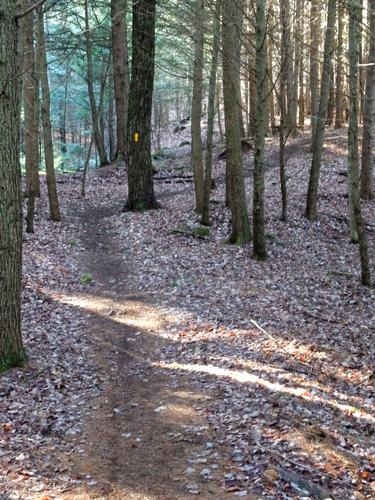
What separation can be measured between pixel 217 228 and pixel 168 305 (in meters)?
5.56

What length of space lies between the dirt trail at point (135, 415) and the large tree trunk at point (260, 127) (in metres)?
3.70

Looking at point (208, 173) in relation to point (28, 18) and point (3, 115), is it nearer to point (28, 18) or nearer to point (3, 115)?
point (28, 18)

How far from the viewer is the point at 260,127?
38.1ft

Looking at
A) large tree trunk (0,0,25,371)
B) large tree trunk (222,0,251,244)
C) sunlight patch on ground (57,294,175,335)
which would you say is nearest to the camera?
large tree trunk (0,0,25,371)

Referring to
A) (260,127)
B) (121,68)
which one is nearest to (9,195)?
(260,127)

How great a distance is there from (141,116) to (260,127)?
604 centimetres

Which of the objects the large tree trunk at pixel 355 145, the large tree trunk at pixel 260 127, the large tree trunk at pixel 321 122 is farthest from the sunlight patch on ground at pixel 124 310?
the large tree trunk at pixel 321 122

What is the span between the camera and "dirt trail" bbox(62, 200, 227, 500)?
4.93 metres

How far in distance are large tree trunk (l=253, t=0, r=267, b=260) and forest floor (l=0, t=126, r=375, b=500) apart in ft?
1.85

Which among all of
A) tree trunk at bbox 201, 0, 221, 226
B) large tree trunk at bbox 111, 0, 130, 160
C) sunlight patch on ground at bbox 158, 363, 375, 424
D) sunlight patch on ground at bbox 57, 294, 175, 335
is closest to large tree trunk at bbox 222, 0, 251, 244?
tree trunk at bbox 201, 0, 221, 226

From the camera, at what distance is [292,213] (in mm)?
17188

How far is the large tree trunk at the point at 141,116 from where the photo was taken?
16.0 m

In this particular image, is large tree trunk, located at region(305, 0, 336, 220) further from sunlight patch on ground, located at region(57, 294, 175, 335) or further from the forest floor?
sunlight patch on ground, located at region(57, 294, 175, 335)

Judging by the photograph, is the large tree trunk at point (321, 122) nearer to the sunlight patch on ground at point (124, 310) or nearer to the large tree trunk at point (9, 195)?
the sunlight patch on ground at point (124, 310)
